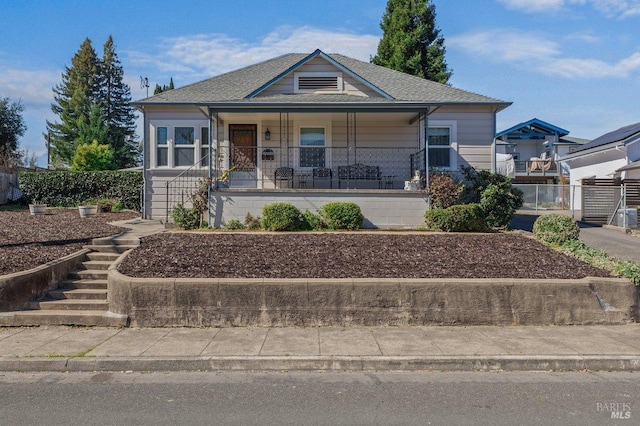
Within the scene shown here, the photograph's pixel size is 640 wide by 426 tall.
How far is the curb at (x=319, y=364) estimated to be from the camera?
5613 mm

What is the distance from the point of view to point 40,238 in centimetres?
1068

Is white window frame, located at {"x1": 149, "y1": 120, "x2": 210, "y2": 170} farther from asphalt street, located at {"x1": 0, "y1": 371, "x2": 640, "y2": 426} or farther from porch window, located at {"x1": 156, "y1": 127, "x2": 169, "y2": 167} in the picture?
asphalt street, located at {"x1": 0, "y1": 371, "x2": 640, "y2": 426}

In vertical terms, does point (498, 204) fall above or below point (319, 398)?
above

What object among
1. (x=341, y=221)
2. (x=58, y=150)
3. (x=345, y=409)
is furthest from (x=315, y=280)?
(x=58, y=150)

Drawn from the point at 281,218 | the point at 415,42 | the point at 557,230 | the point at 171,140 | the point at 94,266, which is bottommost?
the point at 94,266

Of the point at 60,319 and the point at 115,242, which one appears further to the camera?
the point at 115,242

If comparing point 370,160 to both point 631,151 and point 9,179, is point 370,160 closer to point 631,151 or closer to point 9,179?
point 631,151

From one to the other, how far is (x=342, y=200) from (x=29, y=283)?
7868 mm

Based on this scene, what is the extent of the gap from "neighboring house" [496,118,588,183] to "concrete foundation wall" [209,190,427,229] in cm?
2559

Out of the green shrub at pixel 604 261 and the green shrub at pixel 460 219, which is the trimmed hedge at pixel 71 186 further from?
the green shrub at pixel 604 261

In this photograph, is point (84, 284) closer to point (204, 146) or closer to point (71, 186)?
point (204, 146)

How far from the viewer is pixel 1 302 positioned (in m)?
7.41

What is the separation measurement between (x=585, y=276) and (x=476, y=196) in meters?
6.79

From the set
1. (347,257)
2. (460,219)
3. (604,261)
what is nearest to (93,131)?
(460,219)
